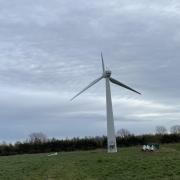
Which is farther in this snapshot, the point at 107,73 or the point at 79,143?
the point at 79,143

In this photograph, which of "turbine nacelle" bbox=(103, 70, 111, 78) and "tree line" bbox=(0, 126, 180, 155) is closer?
"turbine nacelle" bbox=(103, 70, 111, 78)

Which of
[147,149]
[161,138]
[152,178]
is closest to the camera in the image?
[152,178]

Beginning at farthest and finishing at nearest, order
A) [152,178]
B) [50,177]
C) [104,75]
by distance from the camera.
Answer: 1. [104,75]
2. [50,177]
3. [152,178]

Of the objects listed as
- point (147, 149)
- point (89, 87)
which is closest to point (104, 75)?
point (89, 87)

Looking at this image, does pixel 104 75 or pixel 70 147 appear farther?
pixel 70 147

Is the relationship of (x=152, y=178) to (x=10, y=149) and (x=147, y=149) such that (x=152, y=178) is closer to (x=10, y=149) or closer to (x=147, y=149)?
(x=147, y=149)

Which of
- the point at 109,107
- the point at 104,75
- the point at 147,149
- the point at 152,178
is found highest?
the point at 104,75

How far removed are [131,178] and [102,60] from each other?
151 feet

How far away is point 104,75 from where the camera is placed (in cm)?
7044

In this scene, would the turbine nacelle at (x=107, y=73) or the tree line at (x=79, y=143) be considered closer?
the turbine nacelle at (x=107, y=73)

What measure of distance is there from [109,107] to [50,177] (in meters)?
36.3

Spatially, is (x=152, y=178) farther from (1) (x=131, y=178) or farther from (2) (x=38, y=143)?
(2) (x=38, y=143)

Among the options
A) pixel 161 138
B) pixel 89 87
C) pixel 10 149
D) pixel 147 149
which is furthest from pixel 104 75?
pixel 10 149

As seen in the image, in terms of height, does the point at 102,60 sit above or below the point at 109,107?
above
